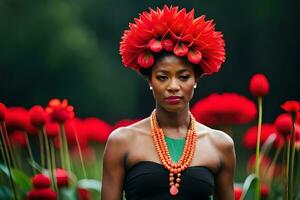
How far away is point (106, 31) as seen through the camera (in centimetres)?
507

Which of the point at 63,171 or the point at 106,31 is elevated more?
the point at 106,31

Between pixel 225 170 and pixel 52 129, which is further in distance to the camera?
pixel 52 129

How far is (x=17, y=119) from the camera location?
10.1 feet

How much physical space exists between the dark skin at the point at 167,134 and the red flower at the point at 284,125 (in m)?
0.45

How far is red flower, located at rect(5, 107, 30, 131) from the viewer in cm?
304

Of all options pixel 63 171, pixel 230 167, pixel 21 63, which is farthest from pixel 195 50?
pixel 21 63

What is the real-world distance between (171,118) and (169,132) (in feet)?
0.12

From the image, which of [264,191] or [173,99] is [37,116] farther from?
[264,191]

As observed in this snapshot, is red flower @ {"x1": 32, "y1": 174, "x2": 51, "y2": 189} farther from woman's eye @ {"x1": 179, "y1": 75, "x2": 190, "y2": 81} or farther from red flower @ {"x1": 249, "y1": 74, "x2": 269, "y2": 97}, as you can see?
red flower @ {"x1": 249, "y1": 74, "x2": 269, "y2": 97}

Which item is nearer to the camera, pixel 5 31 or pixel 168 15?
pixel 168 15

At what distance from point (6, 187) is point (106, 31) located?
2.10 m

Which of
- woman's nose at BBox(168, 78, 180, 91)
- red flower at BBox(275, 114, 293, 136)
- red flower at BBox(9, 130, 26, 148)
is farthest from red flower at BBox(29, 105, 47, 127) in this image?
red flower at BBox(275, 114, 293, 136)

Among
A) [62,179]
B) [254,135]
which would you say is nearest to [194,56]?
[62,179]

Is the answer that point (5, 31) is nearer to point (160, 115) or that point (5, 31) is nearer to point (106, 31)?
point (106, 31)
